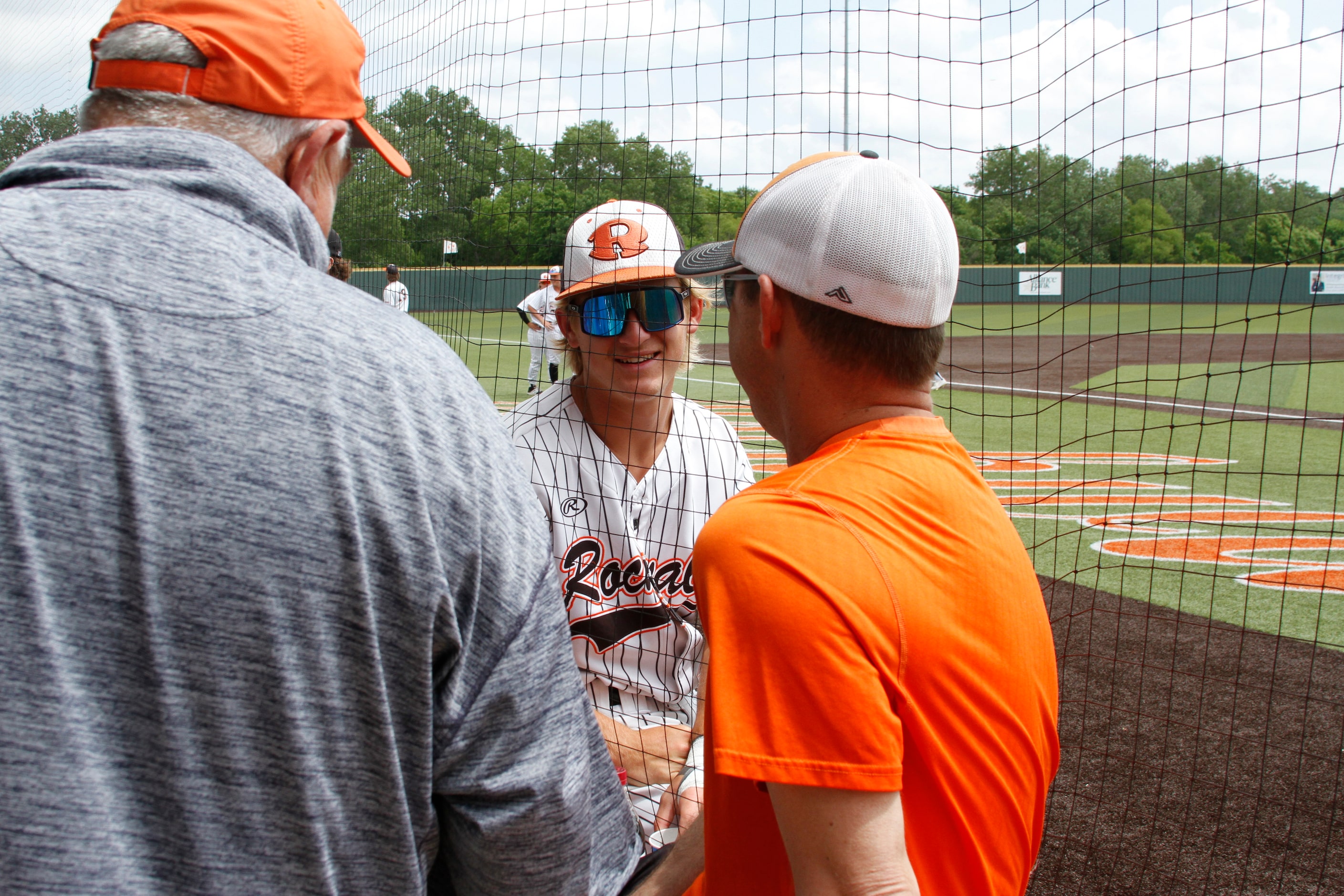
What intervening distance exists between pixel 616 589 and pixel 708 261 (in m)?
0.96

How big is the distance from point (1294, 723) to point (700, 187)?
3.56m

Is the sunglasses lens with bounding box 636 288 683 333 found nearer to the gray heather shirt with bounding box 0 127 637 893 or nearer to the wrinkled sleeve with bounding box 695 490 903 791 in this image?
the wrinkled sleeve with bounding box 695 490 903 791

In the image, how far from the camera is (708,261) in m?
1.49

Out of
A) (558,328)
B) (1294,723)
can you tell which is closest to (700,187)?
(558,328)

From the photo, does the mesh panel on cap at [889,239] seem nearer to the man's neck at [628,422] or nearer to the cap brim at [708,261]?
the cap brim at [708,261]

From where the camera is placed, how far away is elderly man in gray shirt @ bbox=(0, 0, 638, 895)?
27.7 inches

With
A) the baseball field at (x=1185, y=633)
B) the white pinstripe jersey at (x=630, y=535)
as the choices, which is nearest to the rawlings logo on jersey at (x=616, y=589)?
the white pinstripe jersey at (x=630, y=535)

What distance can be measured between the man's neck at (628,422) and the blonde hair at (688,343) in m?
0.12

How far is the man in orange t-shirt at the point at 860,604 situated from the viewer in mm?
953

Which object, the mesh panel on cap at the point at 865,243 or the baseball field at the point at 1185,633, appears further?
the baseball field at the point at 1185,633

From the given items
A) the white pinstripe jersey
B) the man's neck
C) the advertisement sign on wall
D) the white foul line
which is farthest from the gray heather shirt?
the white foul line

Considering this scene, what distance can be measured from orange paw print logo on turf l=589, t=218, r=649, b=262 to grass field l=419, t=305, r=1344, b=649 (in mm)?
616

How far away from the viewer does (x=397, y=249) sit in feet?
12.9

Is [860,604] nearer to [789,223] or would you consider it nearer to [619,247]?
[789,223]
